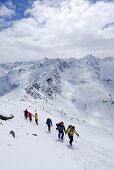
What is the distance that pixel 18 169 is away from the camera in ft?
19.3

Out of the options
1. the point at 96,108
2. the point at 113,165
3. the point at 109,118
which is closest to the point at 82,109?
the point at 96,108

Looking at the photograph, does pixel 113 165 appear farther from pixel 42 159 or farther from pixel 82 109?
pixel 82 109

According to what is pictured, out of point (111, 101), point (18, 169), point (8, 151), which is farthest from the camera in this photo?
point (111, 101)

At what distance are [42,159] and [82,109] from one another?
527 ft

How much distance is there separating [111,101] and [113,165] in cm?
17981

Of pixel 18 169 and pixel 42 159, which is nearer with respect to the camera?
pixel 18 169

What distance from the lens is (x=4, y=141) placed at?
26.9 ft

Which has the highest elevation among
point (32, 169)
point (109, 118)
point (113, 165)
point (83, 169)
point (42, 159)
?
point (32, 169)

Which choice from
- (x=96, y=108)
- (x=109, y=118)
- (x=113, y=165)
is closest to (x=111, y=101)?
(x=96, y=108)

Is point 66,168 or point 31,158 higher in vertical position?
point 31,158

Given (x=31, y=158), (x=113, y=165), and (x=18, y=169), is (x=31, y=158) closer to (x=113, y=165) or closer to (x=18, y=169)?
(x=18, y=169)

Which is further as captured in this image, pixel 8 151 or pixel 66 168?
pixel 66 168

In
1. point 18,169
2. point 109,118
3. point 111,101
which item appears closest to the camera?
point 18,169

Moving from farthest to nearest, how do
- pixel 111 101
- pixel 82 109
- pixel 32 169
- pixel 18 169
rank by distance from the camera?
1. pixel 111 101
2. pixel 82 109
3. pixel 32 169
4. pixel 18 169
